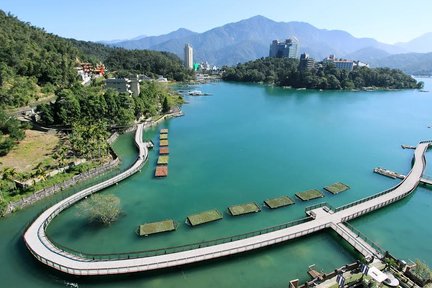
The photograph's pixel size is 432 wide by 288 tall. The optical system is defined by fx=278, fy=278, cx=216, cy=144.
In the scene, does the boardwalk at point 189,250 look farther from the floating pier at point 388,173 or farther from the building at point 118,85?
the building at point 118,85

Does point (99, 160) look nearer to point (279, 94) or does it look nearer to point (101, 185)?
point (101, 185)

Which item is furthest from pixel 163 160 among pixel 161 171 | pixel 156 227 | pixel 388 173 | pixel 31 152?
pixel 388 173

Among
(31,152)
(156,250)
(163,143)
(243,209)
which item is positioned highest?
(31,152)

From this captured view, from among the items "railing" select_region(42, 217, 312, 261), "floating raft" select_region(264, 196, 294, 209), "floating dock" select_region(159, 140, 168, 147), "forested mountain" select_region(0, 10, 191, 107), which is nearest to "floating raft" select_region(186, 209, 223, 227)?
"railing" select_region(42, 217, 312, 261)

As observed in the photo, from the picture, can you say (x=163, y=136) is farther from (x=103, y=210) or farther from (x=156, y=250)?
(x=156, y=250)

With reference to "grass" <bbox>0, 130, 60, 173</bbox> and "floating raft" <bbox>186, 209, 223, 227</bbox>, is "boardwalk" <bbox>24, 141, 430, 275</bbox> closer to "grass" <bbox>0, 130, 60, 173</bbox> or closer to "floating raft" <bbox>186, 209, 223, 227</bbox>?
"floating raft" <bbox>186, 209, 223, 227</bbox>

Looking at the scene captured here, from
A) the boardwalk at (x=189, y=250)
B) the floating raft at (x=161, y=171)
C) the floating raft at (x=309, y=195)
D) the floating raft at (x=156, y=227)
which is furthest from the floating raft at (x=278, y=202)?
the floating raft at (x=161, y=171)
